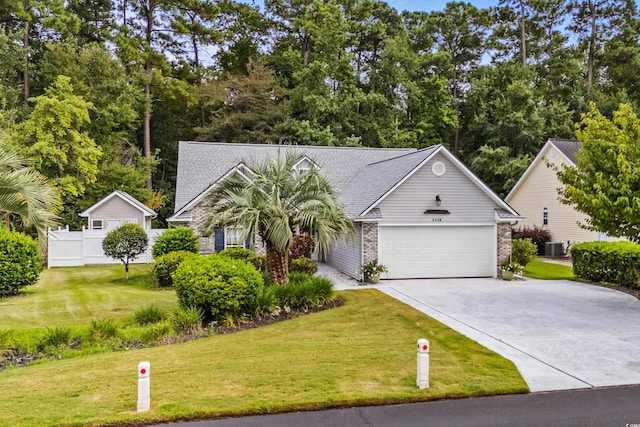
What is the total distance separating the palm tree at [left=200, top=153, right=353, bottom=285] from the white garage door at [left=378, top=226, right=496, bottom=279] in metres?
4.42

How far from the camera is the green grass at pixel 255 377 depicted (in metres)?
5.81

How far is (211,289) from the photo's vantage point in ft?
33.9

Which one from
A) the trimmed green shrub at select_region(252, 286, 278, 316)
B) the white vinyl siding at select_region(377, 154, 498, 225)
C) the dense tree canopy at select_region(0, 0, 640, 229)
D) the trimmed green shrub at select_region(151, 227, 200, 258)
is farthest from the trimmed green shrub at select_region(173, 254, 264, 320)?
the dense tree canopy at select_region(0, 0, 640, 229)

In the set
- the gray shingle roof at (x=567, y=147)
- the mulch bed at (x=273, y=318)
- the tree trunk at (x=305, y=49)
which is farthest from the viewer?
the tree trunk at (x=305, y=49)

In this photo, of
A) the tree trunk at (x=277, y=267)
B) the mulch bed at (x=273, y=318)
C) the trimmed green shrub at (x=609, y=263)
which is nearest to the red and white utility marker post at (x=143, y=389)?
the mulch bed at (x=273, y=318)

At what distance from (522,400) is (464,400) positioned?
31.6 inches

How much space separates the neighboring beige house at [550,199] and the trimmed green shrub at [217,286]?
18.9 m

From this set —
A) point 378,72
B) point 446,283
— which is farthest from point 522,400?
point 378,72

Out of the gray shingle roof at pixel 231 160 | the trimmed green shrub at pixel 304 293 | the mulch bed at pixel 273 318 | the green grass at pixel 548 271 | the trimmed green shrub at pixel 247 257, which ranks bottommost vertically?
the mulch bed at pixel 273 318

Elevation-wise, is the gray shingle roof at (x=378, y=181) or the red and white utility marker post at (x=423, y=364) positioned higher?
the gray shingle roof at (x=378, y=181)

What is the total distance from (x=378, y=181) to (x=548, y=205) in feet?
43.7

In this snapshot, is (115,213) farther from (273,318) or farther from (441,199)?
(441,199)

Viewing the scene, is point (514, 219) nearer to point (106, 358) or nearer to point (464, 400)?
point (464, 400)

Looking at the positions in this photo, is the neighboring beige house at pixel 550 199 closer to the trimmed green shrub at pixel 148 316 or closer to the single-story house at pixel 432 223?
the single-story house at pixel 432 223
